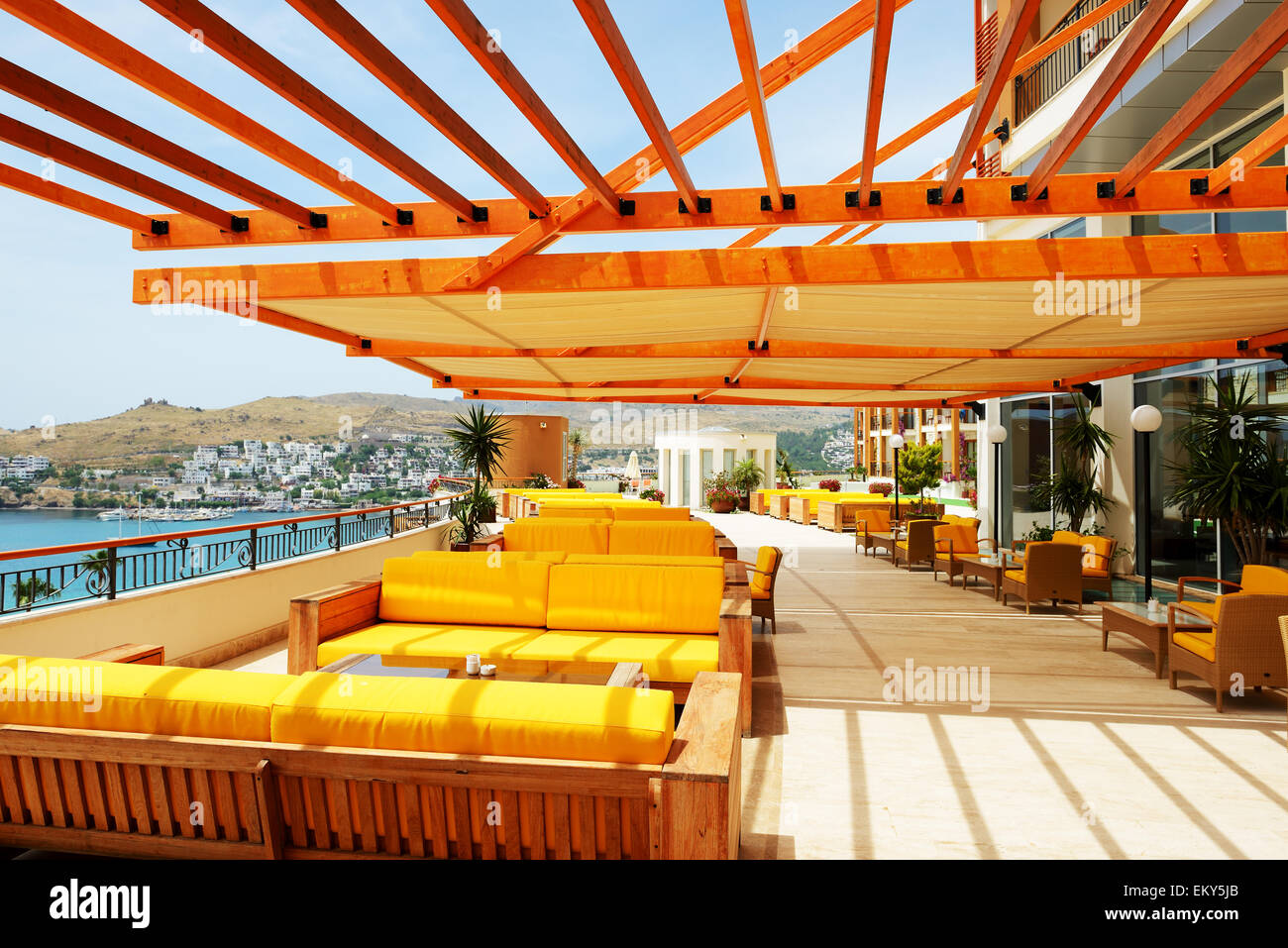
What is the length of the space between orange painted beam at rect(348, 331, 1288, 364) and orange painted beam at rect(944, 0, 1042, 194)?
2904mm

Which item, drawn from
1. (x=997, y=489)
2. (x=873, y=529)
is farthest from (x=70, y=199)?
(x=997, y=489)

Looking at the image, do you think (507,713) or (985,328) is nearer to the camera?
(507,713)

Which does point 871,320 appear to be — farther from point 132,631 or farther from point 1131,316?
point 132,631

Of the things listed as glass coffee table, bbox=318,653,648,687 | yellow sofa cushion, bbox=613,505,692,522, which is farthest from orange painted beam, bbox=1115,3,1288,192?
yellow sofa cushion, bbox=613,505,692,522

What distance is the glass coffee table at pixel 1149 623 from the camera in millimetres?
4839

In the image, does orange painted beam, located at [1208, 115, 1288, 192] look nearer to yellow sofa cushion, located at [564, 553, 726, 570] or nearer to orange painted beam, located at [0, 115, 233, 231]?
yellow sofa cushion, located at [564, 553, 726, 570]

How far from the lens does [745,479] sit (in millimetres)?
24531

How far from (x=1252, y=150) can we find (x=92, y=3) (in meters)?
5.34

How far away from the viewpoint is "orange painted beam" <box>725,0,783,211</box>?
7.98 feet

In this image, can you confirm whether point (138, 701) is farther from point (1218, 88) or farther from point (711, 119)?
point (1218, 88)

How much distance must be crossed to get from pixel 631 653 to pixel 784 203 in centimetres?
273

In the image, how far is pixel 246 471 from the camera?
10102 millimetres
